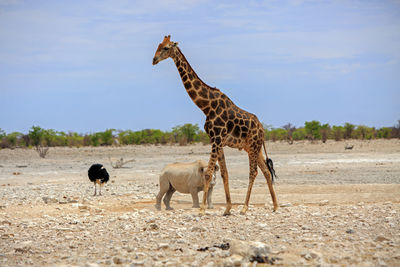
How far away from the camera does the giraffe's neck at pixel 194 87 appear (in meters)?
10.4

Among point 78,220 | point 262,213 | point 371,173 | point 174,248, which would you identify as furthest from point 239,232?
point 371,173

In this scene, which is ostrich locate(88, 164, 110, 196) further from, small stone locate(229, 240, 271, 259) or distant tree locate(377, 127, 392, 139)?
distant tree locate(377, 127, 392, 139)

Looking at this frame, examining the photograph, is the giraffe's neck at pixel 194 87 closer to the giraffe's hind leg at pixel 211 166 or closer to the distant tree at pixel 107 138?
the giraffe's hind leg at pixel 211 166

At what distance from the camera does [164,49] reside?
400 inches

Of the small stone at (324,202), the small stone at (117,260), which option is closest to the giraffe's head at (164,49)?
the small stone at (117,260)

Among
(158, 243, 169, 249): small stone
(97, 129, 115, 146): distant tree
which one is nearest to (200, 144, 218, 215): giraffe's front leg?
(158, 243, 169, 249): small stone

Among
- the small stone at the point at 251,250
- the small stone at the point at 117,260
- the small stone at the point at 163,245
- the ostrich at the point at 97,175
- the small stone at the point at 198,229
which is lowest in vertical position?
the small stone at the point at 117,260

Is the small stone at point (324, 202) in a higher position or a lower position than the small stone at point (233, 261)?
higher

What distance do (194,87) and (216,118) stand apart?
794 mm

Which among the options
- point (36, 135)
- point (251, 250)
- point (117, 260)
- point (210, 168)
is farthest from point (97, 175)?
point (36, 135)

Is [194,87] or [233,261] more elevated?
[194,87]

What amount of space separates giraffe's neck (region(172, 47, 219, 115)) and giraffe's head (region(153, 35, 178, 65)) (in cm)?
16

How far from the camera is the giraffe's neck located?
409 inches

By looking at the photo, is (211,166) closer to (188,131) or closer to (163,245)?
(163,245)
